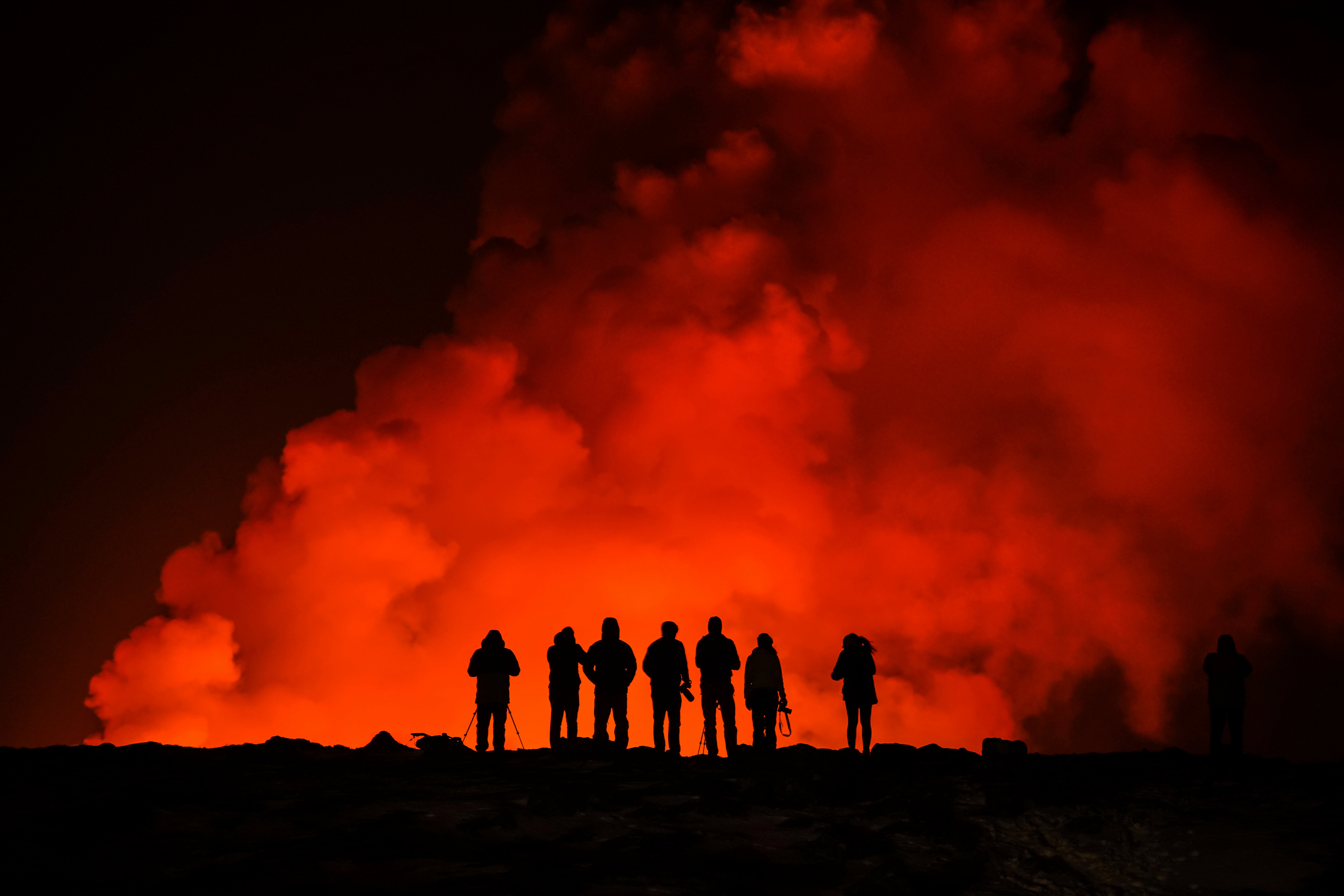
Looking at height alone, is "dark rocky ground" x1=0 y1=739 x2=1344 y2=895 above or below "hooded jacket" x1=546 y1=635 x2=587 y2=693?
below

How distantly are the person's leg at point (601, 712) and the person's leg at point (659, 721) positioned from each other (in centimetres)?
89

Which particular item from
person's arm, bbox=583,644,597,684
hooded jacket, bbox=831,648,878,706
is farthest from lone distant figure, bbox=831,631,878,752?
person's arm, bbox=583,644,597,684

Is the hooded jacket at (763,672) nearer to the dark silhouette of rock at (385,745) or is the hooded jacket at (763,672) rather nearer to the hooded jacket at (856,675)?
the hooded jacket at (856,675)

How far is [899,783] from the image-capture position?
15211mm

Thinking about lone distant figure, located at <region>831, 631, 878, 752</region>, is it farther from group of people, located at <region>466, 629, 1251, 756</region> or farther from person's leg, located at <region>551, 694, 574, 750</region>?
person's leg, located at <region>551, 694, 574, 750</region>

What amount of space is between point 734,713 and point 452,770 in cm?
504

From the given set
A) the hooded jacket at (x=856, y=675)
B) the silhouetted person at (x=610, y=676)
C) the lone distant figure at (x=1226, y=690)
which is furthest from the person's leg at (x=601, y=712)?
the lone distant figure at (x=1226, y=690)

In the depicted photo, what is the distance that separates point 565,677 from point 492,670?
4.20 ft

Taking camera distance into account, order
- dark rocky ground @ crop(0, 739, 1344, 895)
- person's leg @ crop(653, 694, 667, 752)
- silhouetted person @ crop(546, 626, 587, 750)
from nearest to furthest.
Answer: dark rocky ground @ crop(0, 739, 1344, 895) → person's leg @ crop(653, 694, 667, 752) → silhouetted person @ crop(546, 626, 587, 750)

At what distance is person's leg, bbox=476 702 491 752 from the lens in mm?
19000

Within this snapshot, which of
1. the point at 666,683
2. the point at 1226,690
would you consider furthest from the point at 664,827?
the point at 1226,690

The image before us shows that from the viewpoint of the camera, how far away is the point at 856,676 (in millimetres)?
19109

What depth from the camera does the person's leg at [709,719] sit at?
18.2m

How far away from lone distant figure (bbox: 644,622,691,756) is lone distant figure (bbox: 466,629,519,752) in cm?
251
